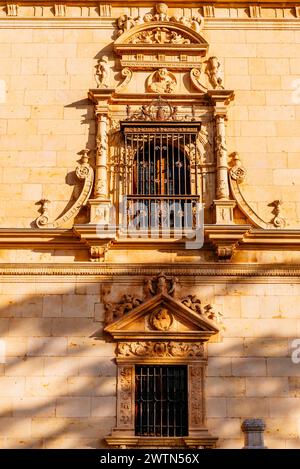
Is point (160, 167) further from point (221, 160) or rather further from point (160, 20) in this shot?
point (160, 20)

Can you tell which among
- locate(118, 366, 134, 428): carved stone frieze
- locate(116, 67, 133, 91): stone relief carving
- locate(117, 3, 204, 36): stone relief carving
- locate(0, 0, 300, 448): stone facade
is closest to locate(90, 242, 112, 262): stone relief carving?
locate(0, 0, 300, 448): stone facade

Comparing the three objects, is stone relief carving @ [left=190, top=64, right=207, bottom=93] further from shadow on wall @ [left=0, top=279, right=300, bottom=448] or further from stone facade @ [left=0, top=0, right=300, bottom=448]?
shadow on wall @ [left=0, top=279, right=300, bottom=448]

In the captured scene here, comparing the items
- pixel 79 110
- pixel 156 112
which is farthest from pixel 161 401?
pixel 79 110

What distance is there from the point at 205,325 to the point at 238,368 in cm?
94

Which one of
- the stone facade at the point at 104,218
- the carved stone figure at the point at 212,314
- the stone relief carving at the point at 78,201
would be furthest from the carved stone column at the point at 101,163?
the carved stone figure at the point at 212,314

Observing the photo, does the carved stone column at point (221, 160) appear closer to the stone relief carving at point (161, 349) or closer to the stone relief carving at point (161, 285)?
the stone relief carving at point (161, 285)

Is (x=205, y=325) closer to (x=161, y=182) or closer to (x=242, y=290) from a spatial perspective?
(x=242, y=290)

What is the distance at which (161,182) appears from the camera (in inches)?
565

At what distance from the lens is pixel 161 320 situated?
43.8ft

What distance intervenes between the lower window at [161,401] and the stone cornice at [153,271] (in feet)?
5.45

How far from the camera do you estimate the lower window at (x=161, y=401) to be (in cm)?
1278

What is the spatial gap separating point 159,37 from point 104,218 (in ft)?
13.4

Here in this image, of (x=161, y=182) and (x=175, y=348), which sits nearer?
(x=175, y=348)
